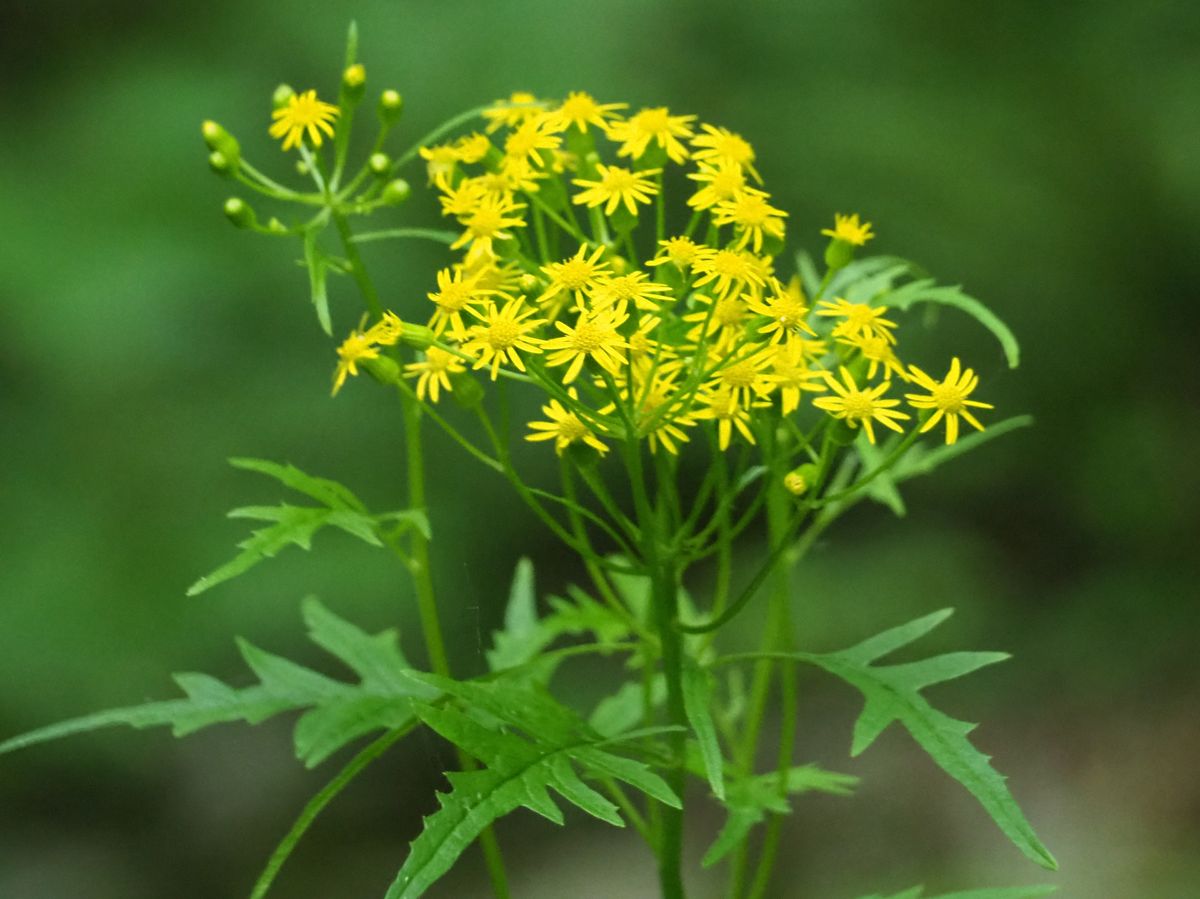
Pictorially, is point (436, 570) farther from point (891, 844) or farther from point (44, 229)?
point (891, 844)

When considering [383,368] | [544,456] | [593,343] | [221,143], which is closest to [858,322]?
[593,343]

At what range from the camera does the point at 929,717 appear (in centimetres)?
136

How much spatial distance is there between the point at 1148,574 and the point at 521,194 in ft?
13.7

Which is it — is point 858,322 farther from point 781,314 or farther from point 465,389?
point 465,389

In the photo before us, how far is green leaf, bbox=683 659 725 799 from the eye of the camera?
1259mm

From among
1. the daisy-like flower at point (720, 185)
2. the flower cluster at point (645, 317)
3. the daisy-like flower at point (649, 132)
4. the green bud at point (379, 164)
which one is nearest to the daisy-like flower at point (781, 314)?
the flower cluster at point (645, 317)

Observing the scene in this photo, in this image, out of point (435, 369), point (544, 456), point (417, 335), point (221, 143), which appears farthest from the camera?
point (544, 456)

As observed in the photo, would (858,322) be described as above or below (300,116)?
below

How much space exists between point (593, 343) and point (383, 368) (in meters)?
0.31

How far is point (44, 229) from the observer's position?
154 inches

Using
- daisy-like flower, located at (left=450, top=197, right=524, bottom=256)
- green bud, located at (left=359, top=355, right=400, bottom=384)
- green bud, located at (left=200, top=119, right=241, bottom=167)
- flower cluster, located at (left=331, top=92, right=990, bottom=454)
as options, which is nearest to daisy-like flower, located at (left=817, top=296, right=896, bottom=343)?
flower cluster, located at (left=331, top=92, right=990, bottom=454)

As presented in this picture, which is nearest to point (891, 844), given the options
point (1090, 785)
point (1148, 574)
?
point (1090, 785)

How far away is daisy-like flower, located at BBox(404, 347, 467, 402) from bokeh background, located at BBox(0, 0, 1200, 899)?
196 centimetres

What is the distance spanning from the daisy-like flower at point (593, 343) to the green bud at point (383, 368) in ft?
0.84
